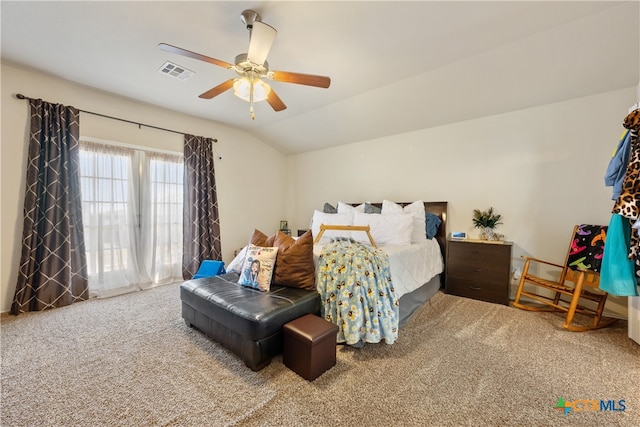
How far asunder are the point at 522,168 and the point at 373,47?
2.26 m

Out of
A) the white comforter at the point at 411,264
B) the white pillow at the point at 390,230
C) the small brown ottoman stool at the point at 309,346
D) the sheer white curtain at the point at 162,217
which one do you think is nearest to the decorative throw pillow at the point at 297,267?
the white comforter at the point at 411,264

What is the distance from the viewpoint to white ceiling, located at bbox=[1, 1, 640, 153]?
1.85m

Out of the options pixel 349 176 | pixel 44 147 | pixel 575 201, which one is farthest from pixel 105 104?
pixel 575 201

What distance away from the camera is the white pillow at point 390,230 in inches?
117

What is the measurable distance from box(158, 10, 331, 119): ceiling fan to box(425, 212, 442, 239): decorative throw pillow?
232 centimetres

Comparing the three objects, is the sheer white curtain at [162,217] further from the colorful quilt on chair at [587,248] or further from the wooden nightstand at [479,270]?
the colorful quilt on chair at [587,248]

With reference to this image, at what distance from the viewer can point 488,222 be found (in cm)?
307

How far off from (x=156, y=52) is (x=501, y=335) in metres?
4.01

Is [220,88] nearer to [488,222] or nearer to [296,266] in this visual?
[296,266]

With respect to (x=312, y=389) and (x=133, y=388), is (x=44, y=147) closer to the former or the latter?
(x=133, y=388)

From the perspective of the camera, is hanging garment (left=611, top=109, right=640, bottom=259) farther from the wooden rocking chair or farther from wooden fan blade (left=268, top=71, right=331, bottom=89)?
wooden fan blade (left=268, top=71, right=331, bottom=89)

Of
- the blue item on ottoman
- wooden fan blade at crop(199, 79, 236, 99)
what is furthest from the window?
wooden fan blade at crop(199, 79, 236, 99)

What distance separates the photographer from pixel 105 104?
317 cm

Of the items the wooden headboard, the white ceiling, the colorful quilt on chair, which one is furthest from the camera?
the wooden headboard
